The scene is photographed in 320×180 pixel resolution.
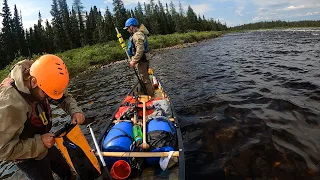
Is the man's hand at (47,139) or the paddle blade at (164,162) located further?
the paddle blade at (164,162)

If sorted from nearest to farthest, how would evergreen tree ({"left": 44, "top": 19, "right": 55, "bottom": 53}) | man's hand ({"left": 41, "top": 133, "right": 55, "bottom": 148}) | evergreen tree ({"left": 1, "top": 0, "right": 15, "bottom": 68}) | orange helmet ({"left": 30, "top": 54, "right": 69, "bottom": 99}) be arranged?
orange helmet ({"left": 30, "top": 54, "right": 69, "bottom": 99}) → man's hand ({"left": 41, "top": 133, "right": 55, "bottom": 148}) → evergreen tree ({"left": 1, "top": 0, "right": 15, "bottom": 68}) → evergreen tree ({"left": 44, "top": 19, "right": 55, "bottom": 53})

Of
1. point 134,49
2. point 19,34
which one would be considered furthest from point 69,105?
point 19,34

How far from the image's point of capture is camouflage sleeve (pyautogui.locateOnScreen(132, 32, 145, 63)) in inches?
387

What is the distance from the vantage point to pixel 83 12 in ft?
278

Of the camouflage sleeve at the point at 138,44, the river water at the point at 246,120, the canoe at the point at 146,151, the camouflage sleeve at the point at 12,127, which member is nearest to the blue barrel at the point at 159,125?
the canoe at the point at 146,151

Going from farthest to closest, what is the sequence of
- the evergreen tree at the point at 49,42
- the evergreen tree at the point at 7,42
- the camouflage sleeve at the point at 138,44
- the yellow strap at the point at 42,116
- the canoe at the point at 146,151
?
the evergreen tree at the point at 49,42, the evergreen tree at the point at 7,42, the camouflage sleeve at the point at 138,44, the canoe at the point at 146,151, the yellow strap at the point at 42,116

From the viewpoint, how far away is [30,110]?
3.41 m

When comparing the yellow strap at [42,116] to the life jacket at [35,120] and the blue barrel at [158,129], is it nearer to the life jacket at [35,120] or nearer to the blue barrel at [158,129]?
the life jacket at [35,120]

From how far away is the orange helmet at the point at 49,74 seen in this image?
10.7 ft

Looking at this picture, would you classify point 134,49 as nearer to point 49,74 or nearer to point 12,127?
point 49,74

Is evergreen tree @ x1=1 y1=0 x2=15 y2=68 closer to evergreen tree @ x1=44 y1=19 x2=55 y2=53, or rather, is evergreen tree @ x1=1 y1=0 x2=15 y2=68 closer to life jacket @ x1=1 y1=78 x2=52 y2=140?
evergreen tree @ x1=44 y1=19 x2=55 y2=53

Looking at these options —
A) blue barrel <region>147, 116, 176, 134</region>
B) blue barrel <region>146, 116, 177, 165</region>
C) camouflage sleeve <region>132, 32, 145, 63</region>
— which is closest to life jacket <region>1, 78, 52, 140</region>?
blue barrel <region>146, 116, 177, 165</region>

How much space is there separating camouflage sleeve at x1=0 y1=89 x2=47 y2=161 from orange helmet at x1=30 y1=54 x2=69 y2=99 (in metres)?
0.36

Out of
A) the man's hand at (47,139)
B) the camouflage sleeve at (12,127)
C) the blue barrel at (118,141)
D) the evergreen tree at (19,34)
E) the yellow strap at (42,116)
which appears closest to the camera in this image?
the camouflage sleeve at (12,127)
